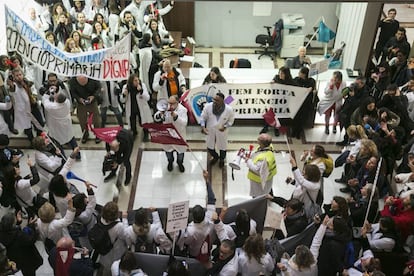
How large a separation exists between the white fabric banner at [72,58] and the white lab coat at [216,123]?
1.37 m

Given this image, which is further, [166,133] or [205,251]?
[166,133]

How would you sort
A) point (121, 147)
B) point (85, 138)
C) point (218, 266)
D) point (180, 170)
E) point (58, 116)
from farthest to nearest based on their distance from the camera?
point (85, 138) → point (180, 170) → point (58, 116) → point (121, 147) → point (218, 266)

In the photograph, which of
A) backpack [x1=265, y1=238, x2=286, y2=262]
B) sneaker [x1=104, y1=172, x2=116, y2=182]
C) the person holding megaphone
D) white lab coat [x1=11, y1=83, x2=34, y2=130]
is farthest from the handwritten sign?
white lab coat [x1=11, y1=83, x2=34, y2=130]

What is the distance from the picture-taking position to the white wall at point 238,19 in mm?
14414

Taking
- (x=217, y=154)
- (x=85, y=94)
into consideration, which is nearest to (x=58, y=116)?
(x=85, y=94)

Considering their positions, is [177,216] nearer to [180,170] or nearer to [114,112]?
[180,170]

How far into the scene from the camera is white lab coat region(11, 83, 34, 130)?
28.3 feet

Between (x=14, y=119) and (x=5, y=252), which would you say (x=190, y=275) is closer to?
(x=5, y=252)

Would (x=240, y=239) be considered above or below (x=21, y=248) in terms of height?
above

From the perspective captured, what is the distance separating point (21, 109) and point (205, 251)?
14.5ft

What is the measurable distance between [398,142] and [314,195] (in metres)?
1.95

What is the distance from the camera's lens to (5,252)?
18.5 ft

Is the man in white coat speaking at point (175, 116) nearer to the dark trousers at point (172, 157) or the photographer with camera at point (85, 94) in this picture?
the dark trousers at point (172, 157)

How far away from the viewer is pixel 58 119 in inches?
337
